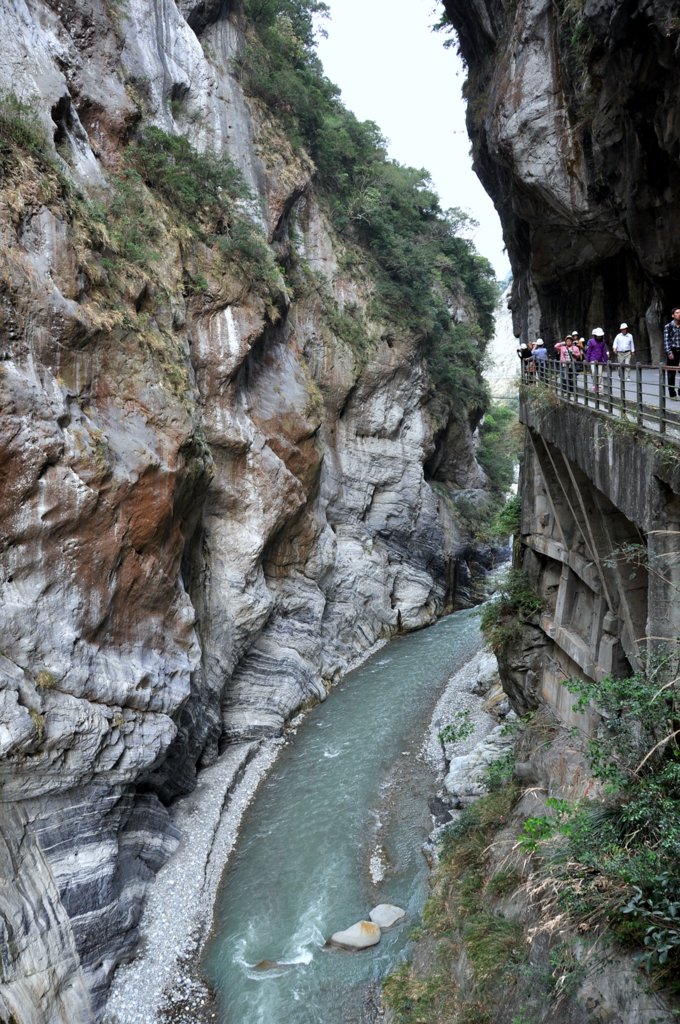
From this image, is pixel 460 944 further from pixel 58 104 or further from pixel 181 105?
pixel 181 105

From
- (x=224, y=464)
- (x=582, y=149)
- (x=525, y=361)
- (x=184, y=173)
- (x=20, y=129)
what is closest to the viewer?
(x=20, y=129)

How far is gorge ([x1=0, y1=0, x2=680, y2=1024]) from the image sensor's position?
10.5 m

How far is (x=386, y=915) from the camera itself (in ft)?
40.2

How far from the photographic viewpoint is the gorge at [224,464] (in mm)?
10492

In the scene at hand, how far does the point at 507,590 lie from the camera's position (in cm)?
1669

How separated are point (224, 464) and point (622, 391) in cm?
1257

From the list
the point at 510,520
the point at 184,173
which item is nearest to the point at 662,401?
the point at 510,520

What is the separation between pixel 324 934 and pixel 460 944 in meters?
3.45

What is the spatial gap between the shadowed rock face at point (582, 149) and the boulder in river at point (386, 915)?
1337 centimetres

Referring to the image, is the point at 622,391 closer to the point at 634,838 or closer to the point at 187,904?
the point at 634,838

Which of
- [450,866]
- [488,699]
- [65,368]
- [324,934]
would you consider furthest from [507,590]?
[65,368]

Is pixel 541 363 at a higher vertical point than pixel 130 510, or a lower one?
higher

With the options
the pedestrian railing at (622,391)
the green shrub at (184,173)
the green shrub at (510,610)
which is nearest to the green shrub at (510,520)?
the green shrub at (510,610)

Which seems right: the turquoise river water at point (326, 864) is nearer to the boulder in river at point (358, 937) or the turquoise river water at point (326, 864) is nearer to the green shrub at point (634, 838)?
the boulder in river at point (358, 937)
